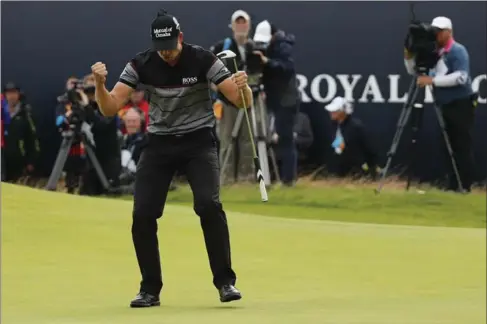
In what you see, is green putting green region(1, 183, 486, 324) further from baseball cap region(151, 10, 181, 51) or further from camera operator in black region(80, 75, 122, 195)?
camera operator in black region(80, 75, 122, 195)

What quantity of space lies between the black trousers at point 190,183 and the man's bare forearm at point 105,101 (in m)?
0.31

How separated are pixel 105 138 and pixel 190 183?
316 inches

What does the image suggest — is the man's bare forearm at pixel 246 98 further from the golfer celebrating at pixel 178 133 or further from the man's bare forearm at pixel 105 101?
the man's bare forearm at pixel 105 101

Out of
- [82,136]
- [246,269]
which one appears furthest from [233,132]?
[246,269]

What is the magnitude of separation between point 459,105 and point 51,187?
490 centimetres

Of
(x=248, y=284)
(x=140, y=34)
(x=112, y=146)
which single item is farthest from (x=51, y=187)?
(x=248, y=284)

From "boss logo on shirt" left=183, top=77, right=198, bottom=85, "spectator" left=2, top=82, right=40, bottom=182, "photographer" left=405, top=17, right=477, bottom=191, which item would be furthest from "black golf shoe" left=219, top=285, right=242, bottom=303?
"spectator" left=2, top=82, right=40, bottom=182

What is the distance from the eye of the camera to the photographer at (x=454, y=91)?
1592 cm

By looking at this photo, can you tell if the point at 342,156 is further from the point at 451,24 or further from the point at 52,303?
the point at 52,303

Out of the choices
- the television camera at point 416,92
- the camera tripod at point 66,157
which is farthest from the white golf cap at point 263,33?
the camera tripod at point 66,157

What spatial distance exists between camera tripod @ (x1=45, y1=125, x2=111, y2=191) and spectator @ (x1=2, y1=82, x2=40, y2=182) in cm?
40

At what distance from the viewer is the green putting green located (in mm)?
9148

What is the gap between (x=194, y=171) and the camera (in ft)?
29.3

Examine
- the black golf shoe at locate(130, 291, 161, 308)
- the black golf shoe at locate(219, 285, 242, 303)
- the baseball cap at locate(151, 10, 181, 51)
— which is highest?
the baseball cap at locate(151, 10, 181, 51)
